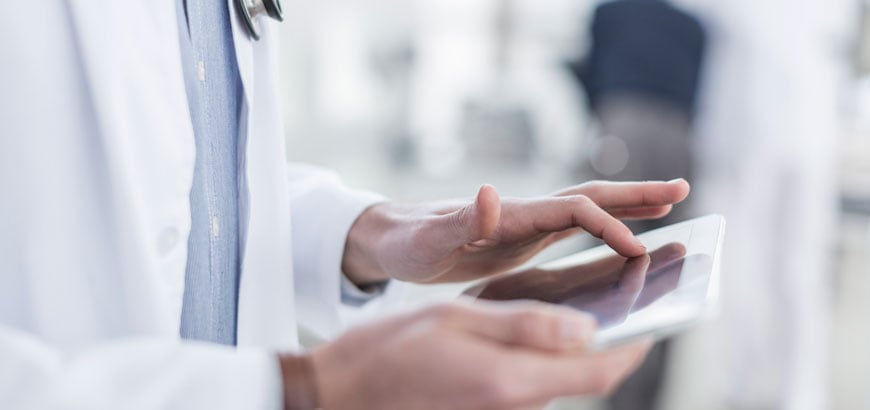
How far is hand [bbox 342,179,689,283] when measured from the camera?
2.20 feet

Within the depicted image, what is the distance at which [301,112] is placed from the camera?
451 centimetres

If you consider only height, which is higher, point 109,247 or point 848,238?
point 109,247

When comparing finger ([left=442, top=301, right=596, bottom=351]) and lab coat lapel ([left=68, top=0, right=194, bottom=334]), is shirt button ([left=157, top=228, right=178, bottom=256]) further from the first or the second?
finger ([left=442, top=301, right=596, bottom=351])

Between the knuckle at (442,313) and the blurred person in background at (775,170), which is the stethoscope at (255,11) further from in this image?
the blurred person in background at (775,170)

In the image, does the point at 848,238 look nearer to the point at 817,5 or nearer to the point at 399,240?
the point at 817,5

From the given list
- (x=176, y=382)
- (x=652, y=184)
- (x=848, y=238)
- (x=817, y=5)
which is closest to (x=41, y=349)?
(x=176, y=382)

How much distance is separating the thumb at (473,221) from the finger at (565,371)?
23 centimetres

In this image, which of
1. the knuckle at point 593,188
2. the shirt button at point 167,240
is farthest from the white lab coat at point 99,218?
the knuckle at point 593,188

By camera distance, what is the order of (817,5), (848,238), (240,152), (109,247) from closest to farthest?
1. (109,247)
2. (240,152)
3. (817,5)
4. (848,238)

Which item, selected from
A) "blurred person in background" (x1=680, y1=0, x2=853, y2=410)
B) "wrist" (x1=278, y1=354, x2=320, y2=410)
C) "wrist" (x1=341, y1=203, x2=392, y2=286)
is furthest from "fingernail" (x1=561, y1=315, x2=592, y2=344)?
"blurred person in background" (x1=680, y1=0, x2=853, y2=410)

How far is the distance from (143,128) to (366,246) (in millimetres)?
295

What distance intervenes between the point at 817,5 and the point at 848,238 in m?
1.34

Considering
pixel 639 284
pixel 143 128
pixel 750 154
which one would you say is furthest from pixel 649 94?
pixel 143 128

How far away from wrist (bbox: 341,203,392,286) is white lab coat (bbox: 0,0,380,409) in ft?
0.79
